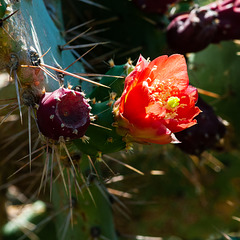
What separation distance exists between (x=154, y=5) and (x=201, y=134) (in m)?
0.58

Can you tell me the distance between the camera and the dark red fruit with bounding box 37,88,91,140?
1056mm

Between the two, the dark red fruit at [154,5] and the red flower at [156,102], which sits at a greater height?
the red flower at [156,102]

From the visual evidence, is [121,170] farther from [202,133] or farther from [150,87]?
[150,87]

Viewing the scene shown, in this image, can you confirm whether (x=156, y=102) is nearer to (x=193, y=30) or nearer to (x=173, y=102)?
(x=173, y=102)

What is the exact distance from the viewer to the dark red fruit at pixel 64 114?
1.06 metres

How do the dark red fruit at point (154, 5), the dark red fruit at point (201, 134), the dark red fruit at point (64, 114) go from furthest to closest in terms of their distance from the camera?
1. the dark red fruit at point (154, 5)
2. the dark red fruit at point (201, 134)
3. the dark red fruit at point (64, 114)

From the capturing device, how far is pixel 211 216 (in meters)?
2.57

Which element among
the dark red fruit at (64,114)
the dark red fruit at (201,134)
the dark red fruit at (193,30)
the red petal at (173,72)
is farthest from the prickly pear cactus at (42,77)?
the dark red fruit at (193,30)

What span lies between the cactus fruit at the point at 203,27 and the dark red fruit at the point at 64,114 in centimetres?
80

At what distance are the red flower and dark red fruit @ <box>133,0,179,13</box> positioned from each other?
74 centimetres

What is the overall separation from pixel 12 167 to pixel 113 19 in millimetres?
938

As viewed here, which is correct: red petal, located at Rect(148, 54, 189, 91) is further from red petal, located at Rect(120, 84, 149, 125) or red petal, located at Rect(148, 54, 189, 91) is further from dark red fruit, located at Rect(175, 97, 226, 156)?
dark red fruit, located at Rect(175, 97, 226, 156)

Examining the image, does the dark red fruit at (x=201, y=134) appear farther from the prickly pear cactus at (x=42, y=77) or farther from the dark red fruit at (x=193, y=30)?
the prickly pear cactus at (x=42, y=77)

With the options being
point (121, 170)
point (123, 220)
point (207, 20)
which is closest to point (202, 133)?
point (207, 20)
